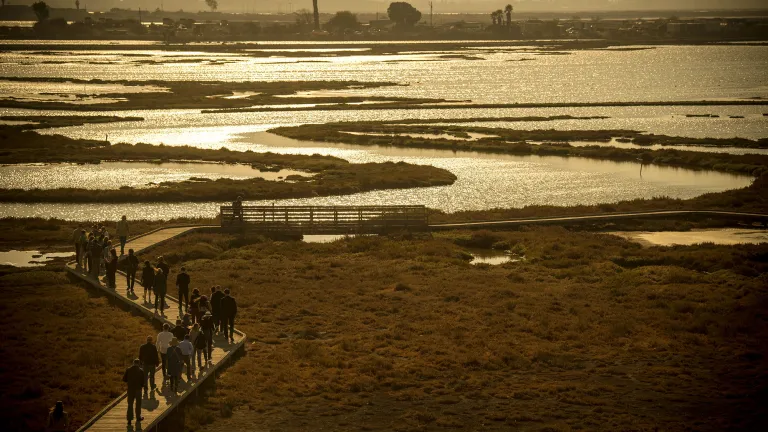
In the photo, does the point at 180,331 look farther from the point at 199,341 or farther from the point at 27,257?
the point at 27,257

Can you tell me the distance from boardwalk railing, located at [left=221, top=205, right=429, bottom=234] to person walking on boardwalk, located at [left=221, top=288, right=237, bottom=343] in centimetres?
1678

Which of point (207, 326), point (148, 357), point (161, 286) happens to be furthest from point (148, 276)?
point (148, 357)

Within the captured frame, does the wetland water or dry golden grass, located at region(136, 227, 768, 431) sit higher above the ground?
dry golden grass, located at region(136, 227, 768, 431)

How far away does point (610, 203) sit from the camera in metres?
52.0

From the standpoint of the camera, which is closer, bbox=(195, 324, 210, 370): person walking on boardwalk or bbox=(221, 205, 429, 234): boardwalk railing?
bbox=(195, 324, 210, 370): person walking on boardwalk

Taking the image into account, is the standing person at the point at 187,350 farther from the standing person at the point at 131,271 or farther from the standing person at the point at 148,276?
the standing person at the point at 131,271

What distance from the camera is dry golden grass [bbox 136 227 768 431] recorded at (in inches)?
854

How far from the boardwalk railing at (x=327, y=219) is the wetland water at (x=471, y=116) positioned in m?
6.54

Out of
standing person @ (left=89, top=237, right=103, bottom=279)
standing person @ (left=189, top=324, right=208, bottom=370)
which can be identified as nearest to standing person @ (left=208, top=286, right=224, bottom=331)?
standing person @ (left=189, top=324, right=208, bottom=370)

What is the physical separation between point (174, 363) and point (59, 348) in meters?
6.52

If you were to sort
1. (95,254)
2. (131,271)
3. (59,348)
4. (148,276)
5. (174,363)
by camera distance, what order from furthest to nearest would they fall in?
(95,254), (131,271), (148,276), (59,348), (174,363)

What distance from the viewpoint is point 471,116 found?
100 m

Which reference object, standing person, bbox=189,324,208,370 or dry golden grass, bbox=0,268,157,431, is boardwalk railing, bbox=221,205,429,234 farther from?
standing person, bbox=189,324,208,370

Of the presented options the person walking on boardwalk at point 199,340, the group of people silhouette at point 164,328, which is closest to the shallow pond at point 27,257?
the group of people silhouette at point 164,328
